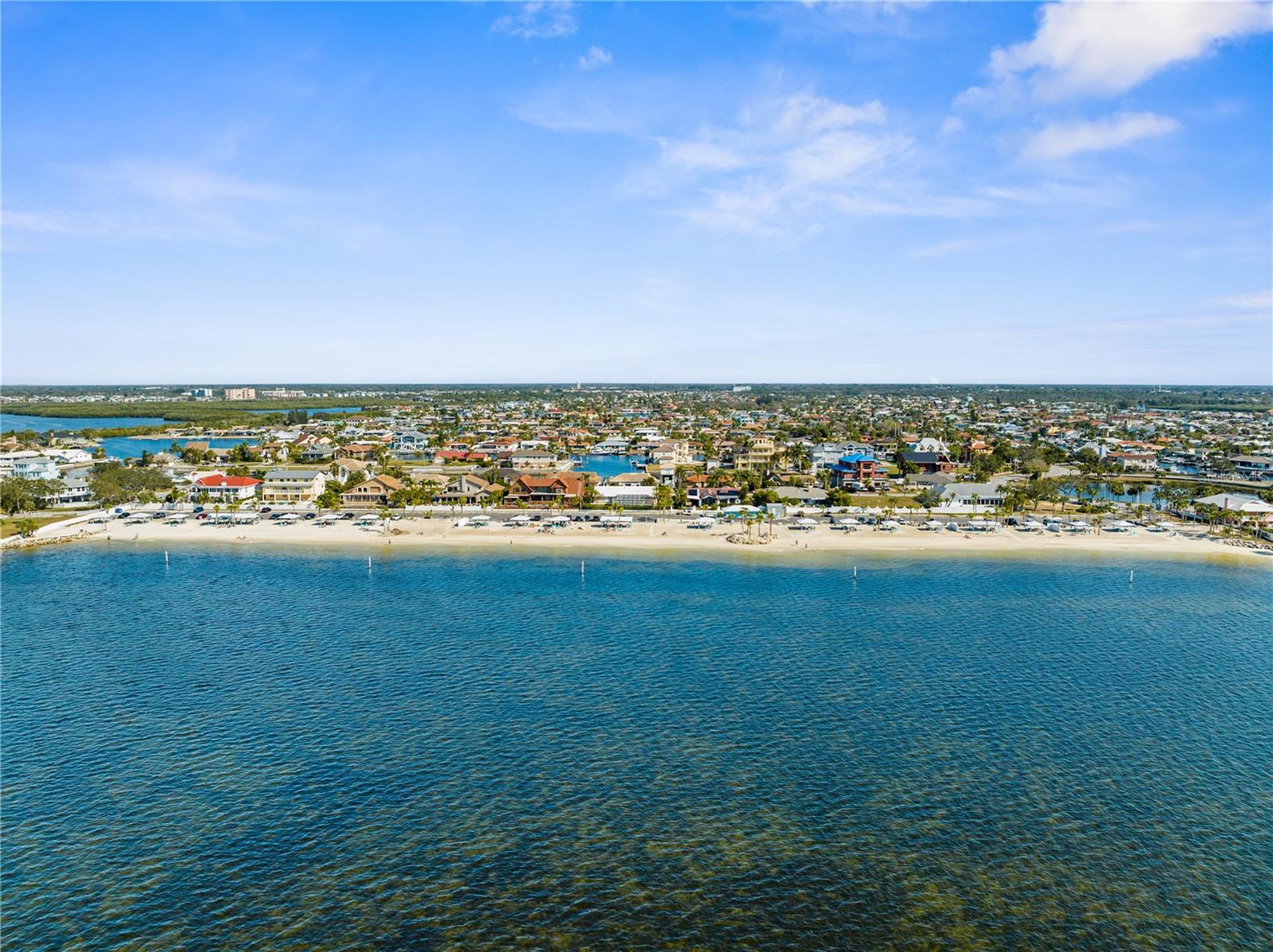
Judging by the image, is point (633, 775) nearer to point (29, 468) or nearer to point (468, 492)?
point (468, 492)

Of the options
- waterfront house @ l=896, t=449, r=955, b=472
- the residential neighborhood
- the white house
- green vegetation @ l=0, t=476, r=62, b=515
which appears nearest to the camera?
green vegetation @ l=0, t=476, r=62, b=515

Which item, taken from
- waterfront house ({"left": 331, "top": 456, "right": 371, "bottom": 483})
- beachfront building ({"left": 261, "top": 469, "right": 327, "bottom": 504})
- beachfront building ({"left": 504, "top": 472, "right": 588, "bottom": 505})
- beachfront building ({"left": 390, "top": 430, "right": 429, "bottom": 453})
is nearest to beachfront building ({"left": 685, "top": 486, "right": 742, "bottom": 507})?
beachfront building ({"left": 504, "top": 472, "right": 588, "bottom": 505})

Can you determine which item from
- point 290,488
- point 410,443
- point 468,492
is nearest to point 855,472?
point 468,492

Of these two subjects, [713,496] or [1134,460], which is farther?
[1134,460]

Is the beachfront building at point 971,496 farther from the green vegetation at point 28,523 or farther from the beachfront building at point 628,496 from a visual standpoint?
the green vegetation at point 28,523

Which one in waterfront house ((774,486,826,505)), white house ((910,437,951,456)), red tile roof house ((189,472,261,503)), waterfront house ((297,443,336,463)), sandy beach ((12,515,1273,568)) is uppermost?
white house ((910,437,951,456))

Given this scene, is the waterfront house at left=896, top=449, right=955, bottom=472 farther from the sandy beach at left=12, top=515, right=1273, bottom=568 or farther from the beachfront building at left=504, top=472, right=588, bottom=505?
the beachfront building at left=504, top=472, right=588, bottom=505
